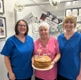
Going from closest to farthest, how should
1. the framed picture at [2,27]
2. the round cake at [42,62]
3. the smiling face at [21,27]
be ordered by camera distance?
the round cake at [42,62], the smiling face at [21,27], the framed picture at [2,27]

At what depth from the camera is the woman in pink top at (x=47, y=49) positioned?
1548 millimetres

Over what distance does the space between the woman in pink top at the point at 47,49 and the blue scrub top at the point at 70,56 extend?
0.23 feet

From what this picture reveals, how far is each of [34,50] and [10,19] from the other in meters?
0.89

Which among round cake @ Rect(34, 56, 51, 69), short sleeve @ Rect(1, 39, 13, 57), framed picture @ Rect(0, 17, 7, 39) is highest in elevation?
framed picture @ Rect(0, 17, 7, 39)

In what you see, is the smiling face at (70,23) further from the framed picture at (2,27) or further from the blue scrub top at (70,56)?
the framed picture at (2,27)

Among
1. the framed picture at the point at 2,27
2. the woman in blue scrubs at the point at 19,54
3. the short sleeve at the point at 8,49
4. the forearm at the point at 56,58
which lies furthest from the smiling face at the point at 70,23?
the framed picture at the point at 2,27

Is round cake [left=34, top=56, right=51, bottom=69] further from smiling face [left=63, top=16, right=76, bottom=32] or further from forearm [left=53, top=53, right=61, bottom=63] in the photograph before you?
smiling face [left=63, top=16, right=76, bottom=32]

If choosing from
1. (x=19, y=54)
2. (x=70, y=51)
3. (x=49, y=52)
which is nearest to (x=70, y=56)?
(x=70, y=51)

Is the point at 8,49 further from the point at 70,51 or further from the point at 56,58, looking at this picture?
the point at 70,51

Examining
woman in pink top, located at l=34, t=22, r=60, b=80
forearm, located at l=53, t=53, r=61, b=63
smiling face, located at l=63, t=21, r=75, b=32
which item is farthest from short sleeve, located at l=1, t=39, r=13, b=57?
smiling face, located at l=63, t=21, r=75, b=32

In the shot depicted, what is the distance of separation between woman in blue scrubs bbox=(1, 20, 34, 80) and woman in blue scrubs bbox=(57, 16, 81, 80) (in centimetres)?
36

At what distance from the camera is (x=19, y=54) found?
4.99 feet

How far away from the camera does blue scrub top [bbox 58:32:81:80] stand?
1.52 m

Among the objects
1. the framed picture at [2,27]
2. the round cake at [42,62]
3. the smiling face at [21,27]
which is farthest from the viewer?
the framed picture at [2,27]
